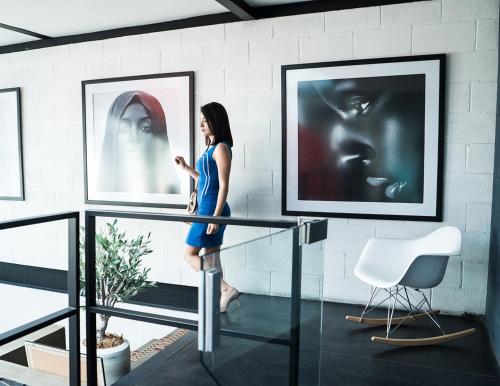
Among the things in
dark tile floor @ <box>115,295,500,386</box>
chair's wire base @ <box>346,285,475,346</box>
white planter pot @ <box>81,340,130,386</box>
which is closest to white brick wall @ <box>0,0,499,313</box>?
chair's wire base @ <box>346,285,475,346</box>

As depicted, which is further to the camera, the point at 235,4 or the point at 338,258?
the point at 338,258

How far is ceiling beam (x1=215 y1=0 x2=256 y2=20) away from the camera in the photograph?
3.42 m

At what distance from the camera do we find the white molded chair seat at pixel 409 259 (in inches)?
115

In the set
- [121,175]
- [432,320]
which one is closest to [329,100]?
[432,320]

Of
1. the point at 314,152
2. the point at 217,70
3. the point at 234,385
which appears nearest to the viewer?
the point at 234,385

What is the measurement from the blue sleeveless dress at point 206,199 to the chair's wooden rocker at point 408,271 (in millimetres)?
1049

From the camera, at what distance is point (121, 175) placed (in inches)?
178

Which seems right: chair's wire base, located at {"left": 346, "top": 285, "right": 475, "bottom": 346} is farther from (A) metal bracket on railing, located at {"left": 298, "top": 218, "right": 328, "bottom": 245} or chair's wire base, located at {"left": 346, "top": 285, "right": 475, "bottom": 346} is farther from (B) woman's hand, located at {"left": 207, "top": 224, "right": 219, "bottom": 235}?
(A) metal bracket on railing, located at {"left": 298, "top": 218, "right": 328, "bottom": 245}

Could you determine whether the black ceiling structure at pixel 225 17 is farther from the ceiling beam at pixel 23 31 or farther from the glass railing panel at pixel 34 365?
the glass railing panel at pixel 34 365

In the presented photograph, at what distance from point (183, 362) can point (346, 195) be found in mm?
1782

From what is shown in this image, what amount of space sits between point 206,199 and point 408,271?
4.89 feet

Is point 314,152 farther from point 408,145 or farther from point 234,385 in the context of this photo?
point 234,385

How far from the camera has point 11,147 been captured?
5180mm

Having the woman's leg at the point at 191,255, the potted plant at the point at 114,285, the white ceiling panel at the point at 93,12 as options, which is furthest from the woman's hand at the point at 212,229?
the white ceiling panel at the point at 93,12
